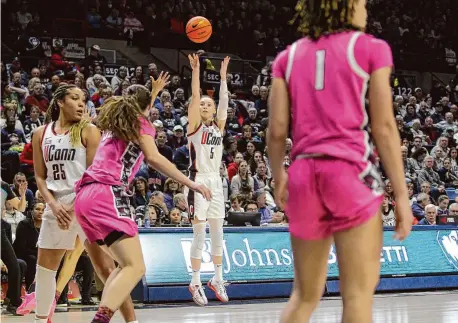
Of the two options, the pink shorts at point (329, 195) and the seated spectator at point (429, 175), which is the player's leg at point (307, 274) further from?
the seated spectator at point (429, 175)

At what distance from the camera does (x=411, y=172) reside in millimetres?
18219

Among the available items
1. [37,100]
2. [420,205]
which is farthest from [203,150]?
[420,205]

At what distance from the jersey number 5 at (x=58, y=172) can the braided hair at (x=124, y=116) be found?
702 millimetres

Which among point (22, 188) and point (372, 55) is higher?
point (372, 55)

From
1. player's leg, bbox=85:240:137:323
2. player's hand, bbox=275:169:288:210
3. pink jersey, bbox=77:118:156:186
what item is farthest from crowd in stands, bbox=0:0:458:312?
player's hand, bbox=275:169:288:210

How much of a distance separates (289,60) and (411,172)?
1485 cm

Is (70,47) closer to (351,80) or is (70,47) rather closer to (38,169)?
(38,169)

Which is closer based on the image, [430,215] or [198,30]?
[198,30]

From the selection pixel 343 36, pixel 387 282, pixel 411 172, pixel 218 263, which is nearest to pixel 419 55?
pixel 411 172

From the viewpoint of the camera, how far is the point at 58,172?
659 centimetres

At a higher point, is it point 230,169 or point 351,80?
point 351,80

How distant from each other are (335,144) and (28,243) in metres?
7.41

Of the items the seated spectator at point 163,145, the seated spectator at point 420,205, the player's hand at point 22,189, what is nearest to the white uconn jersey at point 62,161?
the player's hand at point 22,189

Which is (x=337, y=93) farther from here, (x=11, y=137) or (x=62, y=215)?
(x=11, y=137)
